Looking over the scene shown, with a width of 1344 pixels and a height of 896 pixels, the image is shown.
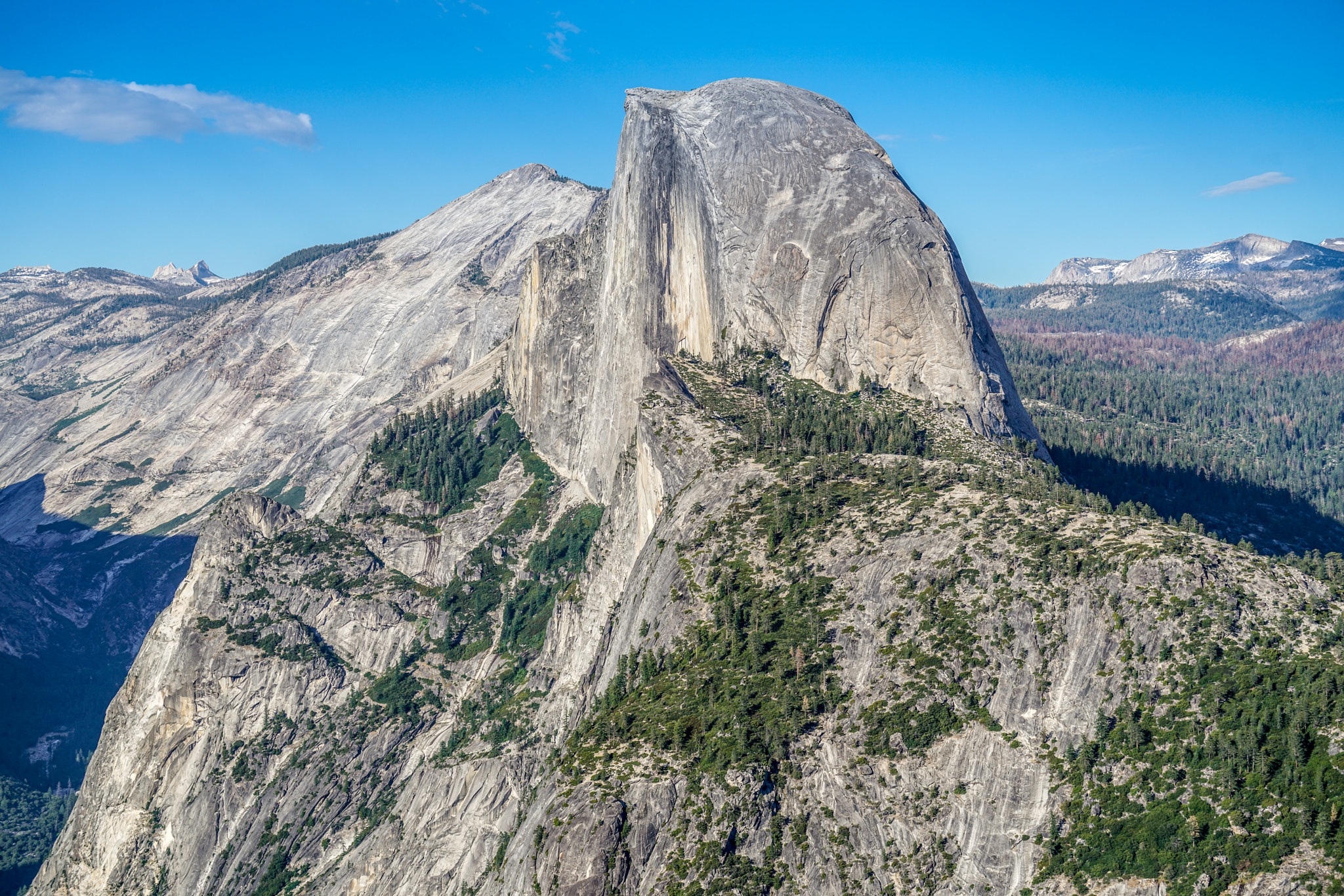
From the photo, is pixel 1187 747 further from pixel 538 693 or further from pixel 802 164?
pixel 802 164

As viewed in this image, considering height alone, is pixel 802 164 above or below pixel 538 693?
above

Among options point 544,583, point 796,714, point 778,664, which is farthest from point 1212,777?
point 544,583

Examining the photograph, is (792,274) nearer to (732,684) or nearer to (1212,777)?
(732,684)

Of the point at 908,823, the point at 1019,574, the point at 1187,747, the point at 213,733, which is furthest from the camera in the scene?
the point at 213,733

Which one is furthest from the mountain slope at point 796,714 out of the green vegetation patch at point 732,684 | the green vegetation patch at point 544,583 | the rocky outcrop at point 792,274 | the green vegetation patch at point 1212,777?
the rocky outcrop at point 792,274

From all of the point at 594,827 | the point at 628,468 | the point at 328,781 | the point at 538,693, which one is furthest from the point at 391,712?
the point at 594,827

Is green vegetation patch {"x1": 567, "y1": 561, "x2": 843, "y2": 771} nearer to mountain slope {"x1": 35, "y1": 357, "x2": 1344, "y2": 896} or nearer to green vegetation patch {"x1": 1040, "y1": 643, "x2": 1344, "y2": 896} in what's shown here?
mountain slope {"x1": 35, "y1": 357, "x2": 1344, "y2": 896}

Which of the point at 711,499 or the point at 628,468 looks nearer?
the point at 711,499
